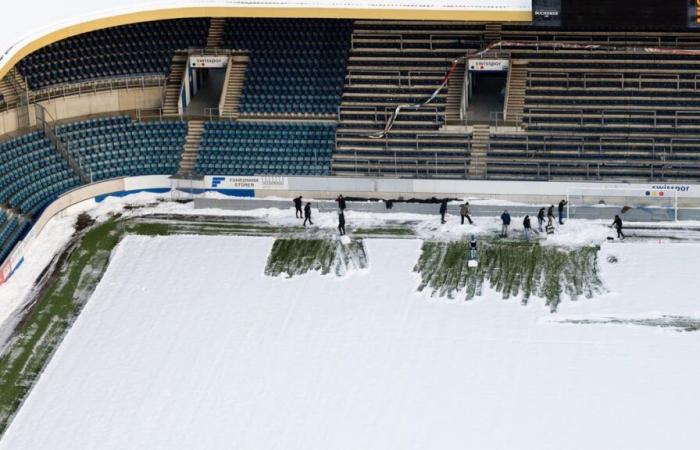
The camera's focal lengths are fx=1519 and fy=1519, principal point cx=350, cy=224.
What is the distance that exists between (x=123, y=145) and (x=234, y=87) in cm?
500

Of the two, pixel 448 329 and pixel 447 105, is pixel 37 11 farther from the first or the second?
pixel 448 329

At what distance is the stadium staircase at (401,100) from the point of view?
5594cm

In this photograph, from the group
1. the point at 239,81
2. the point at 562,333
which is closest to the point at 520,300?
the point at 562,333

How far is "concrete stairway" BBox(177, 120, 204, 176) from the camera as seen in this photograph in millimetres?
56750

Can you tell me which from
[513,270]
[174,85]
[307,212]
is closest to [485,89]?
[307,212]

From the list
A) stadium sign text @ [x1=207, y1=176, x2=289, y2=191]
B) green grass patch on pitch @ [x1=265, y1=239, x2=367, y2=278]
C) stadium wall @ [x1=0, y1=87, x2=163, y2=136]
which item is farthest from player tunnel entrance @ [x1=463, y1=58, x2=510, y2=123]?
stadium wall @ [x1=0, y1=87, x2=163, y2=136]

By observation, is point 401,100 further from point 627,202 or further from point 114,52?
point 114,52

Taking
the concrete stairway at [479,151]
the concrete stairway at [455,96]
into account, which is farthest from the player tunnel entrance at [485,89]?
the concrete stairway at [479,151]

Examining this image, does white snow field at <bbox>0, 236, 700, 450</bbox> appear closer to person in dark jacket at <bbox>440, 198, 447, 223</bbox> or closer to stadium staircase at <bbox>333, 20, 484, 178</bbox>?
person in dark jacket at <bbox>440, 198, 447, 223</bbox>

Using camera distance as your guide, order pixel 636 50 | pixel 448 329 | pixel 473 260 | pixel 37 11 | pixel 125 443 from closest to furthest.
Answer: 1. pixel 125 443
2. pixel 448 329
3. pixel 473 260
4. pixel 37 11
5. pixel 636 50

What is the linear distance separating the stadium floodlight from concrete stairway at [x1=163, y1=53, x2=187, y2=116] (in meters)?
16.2

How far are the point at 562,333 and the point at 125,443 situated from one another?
13339mm

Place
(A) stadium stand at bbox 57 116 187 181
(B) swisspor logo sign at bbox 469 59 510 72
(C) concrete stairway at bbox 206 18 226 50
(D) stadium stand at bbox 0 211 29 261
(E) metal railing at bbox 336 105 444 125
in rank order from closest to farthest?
1. (D) stadium stand at bbox 0 211 29 261
2. (A) stadium stand at bbox 57 116 187 181
3. (E) metal railing at bbox 336 105 444 125
4. (B) swisspor logo sign at bbox 469 59 510 72
5. (C) concrete stairway at bbox 206 18 226 50

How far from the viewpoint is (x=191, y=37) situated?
199 ft
